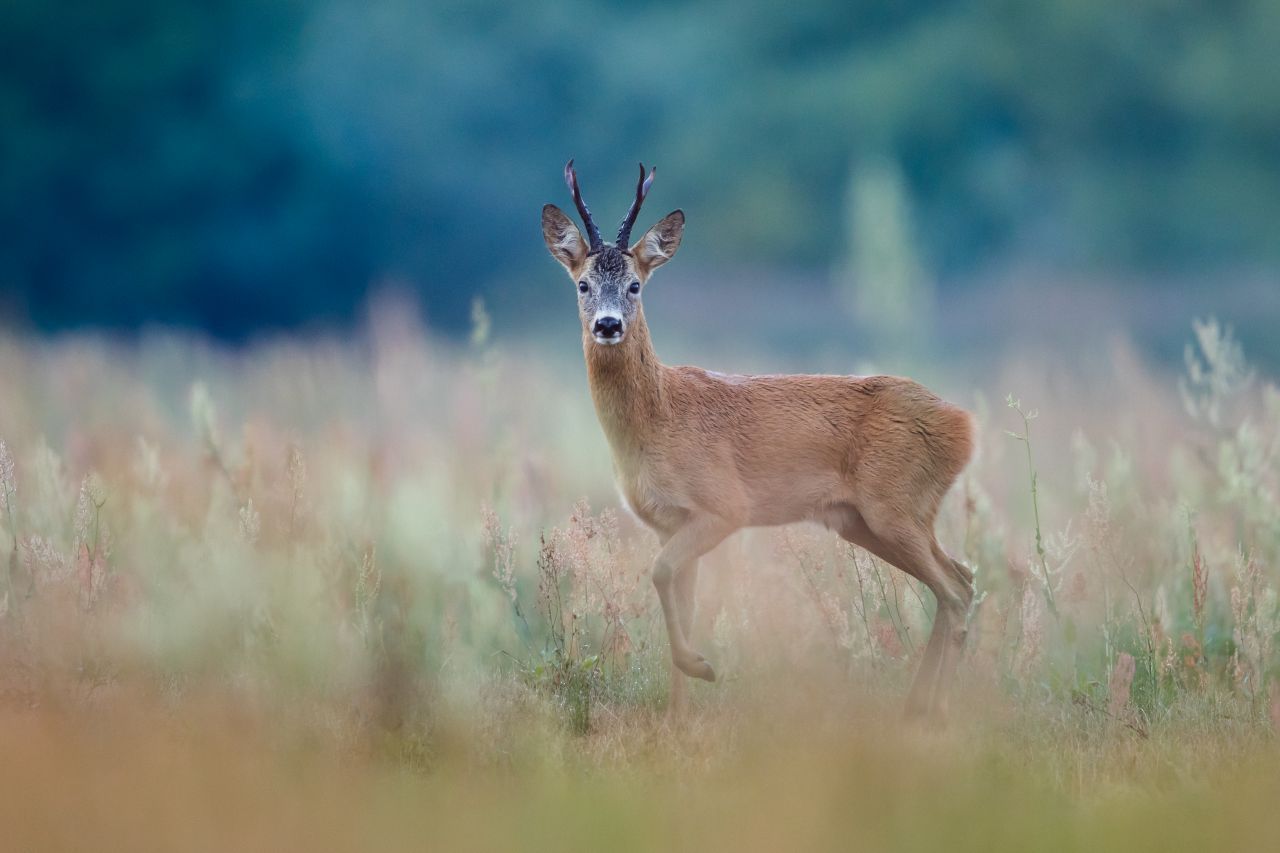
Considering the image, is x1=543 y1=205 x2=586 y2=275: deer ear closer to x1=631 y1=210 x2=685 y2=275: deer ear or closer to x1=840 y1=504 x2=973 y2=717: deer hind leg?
x1=631 y1=210 x2=685 y2=275: deer ear

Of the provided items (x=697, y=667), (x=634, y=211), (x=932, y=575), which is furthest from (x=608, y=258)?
(x=932, y=575)

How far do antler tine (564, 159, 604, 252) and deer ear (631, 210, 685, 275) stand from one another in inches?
10.5

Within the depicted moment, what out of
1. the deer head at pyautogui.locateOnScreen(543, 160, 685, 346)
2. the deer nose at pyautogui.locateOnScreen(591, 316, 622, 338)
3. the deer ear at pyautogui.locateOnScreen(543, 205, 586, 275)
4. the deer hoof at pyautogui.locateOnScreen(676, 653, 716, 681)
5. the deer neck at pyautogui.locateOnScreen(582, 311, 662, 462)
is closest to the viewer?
the deer hoof at pyautogui.locateOnScreen(676, 653, 716, 681)

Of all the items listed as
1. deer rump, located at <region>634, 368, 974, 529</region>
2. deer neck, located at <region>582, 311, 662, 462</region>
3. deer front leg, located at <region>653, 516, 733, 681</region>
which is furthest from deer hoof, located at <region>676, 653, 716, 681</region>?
deer neck, located at <region>582, 311, 662, 462</region>

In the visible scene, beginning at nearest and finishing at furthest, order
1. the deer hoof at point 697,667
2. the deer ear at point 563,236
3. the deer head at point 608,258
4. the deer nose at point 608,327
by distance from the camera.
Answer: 1. the deer hoof at point 697,667
2. the deer nose at point 608,327
3. the deer head at point 608,258
4. the deer ear at point 563,236

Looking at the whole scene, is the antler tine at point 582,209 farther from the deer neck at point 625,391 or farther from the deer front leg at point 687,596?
the deer front leg at point 687,596

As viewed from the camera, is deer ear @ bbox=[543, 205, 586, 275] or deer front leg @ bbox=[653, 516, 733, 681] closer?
deer front leg @ bbox=[653, 516, 733, 681]

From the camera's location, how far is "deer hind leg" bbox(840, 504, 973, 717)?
24.2 feet

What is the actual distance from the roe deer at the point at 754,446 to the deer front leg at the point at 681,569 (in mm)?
13

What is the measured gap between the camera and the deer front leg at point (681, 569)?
6.67m

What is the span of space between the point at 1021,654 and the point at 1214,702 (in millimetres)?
910

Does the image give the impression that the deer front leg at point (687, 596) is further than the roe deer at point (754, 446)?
Yes

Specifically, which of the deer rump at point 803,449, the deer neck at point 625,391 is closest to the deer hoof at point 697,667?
the deer rump at point 803,449

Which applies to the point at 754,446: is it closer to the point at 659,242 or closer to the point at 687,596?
the point at 687,596
